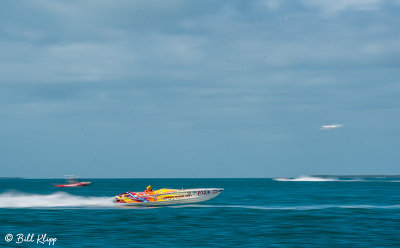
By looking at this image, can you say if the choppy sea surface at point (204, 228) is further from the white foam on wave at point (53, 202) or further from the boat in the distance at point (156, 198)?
the white foam on wave at point (53, 202)

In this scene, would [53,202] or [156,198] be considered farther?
[53,202]

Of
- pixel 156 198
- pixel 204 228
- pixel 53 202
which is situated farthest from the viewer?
pixel 53 202

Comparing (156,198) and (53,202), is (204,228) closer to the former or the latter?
(156,198)

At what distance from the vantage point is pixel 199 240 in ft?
85.5

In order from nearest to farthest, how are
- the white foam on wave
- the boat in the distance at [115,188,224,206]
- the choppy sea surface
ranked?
the choppy sea surface
the boat in the distance at [115,188,224,206]
the white foam on wave

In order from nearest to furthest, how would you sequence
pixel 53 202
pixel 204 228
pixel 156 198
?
pixel 204 228 → pixel 156 198 → pixel 53 202

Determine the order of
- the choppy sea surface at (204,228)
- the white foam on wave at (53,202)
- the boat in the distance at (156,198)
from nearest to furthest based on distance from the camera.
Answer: the choppy sea surface at (204,228) → the boat in the distance at (156,198) → the white foam on wave at (53,202)

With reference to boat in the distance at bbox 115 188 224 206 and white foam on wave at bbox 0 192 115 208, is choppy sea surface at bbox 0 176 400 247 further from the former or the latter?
white foam on wave at bbox 0 192 115 208

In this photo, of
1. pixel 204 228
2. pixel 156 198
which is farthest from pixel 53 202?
pixel 204 228

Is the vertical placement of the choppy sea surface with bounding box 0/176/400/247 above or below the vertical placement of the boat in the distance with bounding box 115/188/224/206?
below

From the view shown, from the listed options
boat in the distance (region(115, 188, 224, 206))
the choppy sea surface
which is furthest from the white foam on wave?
the choppy sea surface

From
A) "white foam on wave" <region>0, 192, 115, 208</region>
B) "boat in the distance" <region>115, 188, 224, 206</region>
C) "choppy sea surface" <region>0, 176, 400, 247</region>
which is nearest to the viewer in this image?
"choppy sea surface" <region>0, 176, 400, 247</region>

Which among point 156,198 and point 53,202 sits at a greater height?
point 156,198

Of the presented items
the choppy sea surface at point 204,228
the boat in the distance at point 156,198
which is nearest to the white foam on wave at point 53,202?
the boat in the distance at point 156,198
